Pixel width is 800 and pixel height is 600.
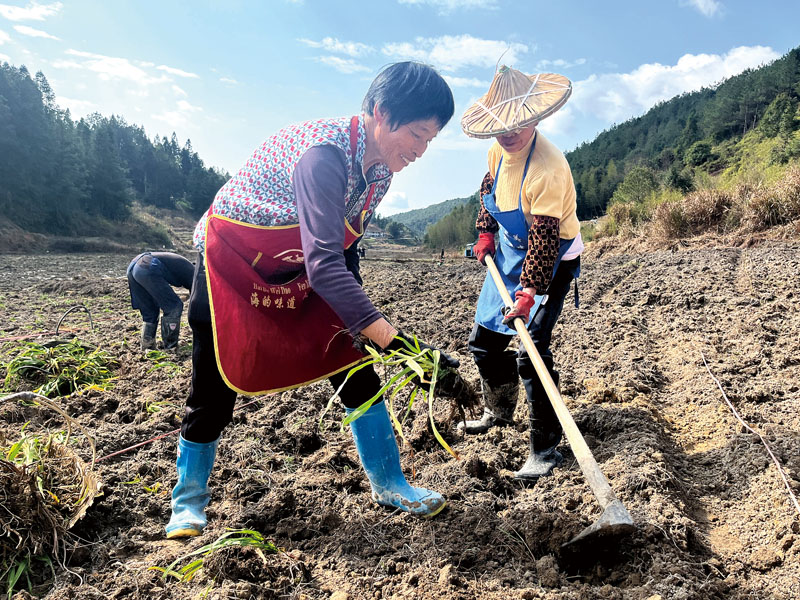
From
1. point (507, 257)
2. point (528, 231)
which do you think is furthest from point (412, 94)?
point (507, 257)

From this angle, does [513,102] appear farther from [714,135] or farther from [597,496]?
[714,135]

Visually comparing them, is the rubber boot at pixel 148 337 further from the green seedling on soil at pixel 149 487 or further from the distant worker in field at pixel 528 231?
the distant worker in field at pixel 528 231

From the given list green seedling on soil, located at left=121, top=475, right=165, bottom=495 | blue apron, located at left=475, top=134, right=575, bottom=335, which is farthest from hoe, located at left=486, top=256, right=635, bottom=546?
green seedling on soil, located at left=121, top=475, right=165, bottom=495

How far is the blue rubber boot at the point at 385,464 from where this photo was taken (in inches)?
78.4

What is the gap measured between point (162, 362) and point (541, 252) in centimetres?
348

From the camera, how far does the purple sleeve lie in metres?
1.52

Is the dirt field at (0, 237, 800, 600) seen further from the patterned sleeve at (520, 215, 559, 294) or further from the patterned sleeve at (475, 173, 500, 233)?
the patterned sleeve at (475, 173, 500, 233)

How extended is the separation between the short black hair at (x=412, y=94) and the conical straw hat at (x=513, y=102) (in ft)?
2.06

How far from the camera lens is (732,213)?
1003 centimetres

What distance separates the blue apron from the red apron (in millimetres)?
855

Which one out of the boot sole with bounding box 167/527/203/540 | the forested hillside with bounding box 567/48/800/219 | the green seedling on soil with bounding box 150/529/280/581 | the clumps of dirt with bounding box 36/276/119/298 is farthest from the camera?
the forested hillside with bounding box 567/48/800/219

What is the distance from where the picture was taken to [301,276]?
180 cm

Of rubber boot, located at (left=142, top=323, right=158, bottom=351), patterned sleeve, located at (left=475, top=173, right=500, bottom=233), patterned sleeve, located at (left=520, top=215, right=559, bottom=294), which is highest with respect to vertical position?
patterned sleeve, located at (left=475, top=173, right=500, bottom=233)

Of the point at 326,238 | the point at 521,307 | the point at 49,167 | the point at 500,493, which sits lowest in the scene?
the point at 500,493
